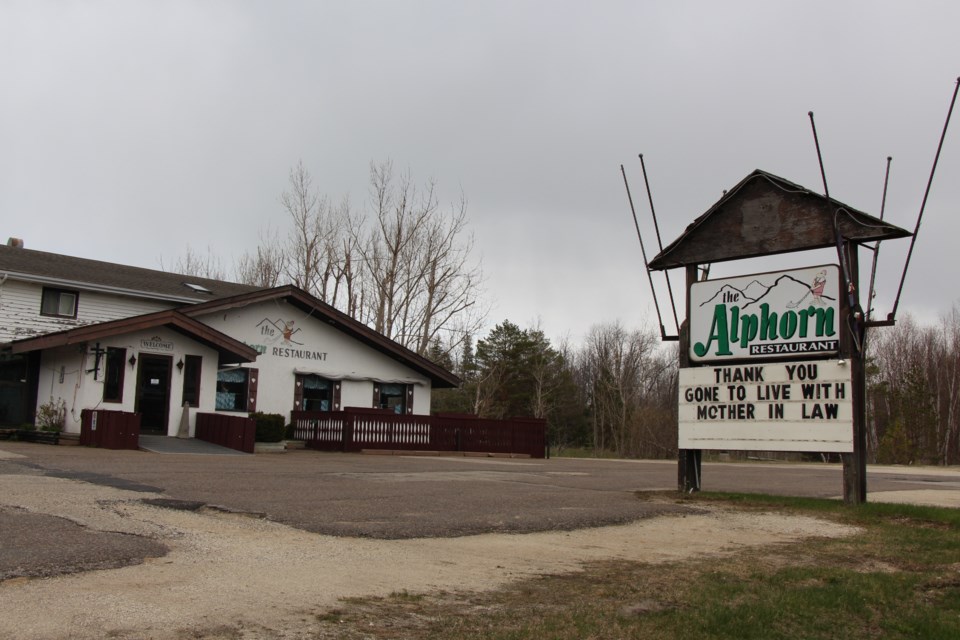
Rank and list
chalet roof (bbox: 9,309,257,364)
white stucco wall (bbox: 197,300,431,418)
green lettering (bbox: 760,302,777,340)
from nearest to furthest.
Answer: green lettering (bbox: 760,302,777,340), chalet roof (bbox: 9,309,257,364), white stucco wall (bbox: 197,300,431,418)

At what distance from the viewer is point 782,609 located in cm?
572

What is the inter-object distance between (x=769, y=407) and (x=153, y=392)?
18.6 meters

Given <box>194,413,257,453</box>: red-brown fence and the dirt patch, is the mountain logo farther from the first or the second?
the dirt patch

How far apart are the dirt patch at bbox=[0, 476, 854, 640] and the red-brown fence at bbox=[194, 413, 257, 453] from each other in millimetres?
11800

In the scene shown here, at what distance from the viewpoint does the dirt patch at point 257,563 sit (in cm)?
469

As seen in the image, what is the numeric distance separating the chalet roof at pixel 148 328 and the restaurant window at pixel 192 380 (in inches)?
25.6

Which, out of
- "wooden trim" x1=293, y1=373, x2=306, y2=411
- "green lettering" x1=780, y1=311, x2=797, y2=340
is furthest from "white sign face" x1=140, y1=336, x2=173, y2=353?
"green lettering" x1=780, y1=311, x2=797, y2=340

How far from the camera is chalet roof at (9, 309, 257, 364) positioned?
22609 millimetres

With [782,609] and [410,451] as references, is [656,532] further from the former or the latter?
[410,451]

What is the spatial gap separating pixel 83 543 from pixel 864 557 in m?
6.81

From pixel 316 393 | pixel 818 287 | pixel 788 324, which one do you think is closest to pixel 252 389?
pixel 316 393

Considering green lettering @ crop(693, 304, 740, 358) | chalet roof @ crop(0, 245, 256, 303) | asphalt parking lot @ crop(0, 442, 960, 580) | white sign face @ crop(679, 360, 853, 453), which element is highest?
chalet roof @ crop(0, 245, 256, 303)

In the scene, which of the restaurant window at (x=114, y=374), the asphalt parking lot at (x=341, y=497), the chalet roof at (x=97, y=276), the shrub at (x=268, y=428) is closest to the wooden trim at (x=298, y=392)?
the chalet roof at (x=97, y=276)

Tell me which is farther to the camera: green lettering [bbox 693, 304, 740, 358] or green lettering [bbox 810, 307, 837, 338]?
green lettering [bbox 693, 304, 740, 358]
